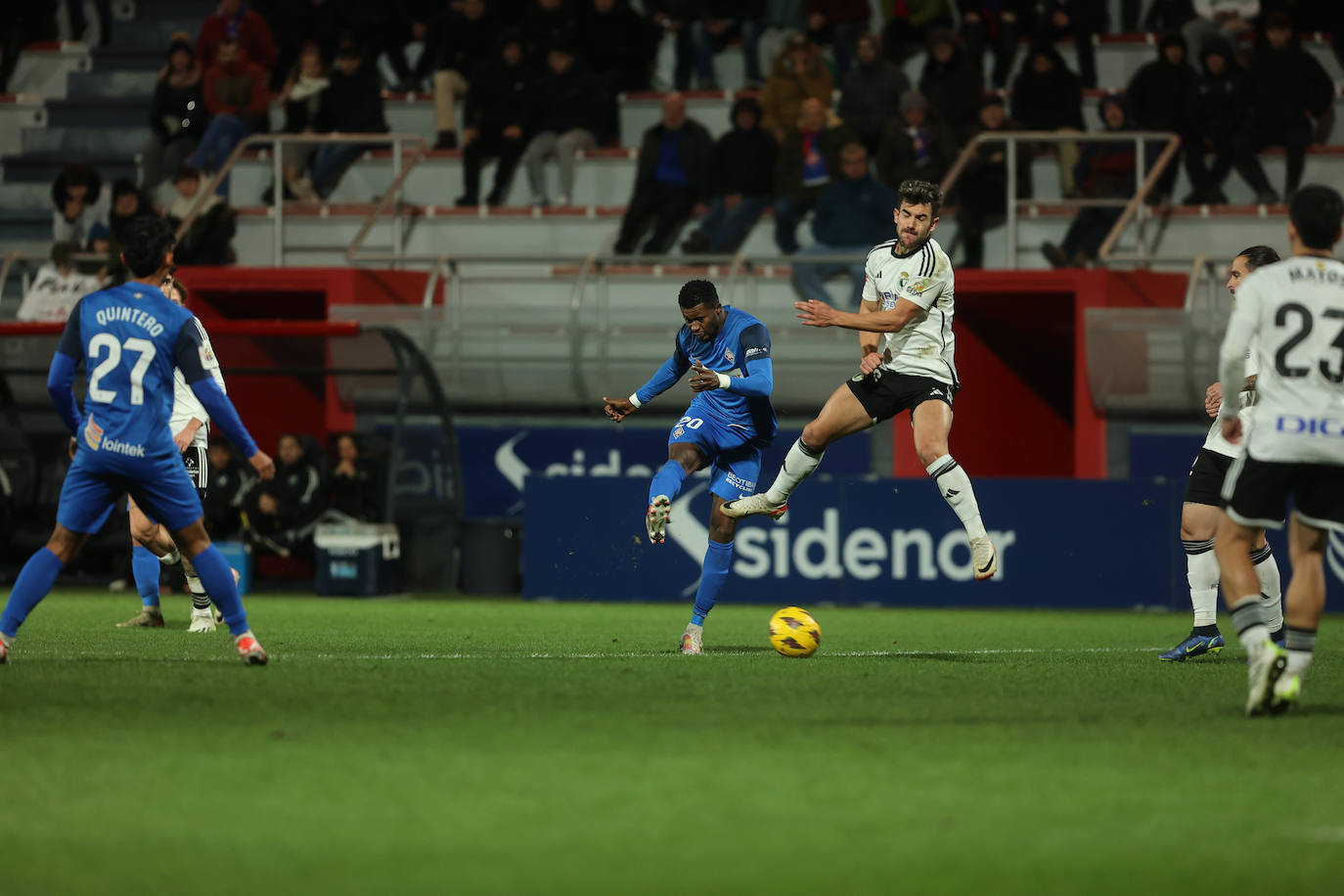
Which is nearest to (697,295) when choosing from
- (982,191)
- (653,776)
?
(653,776)

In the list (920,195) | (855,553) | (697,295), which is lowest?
(855,553)

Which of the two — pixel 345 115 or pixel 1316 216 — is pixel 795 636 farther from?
pixel 345 115

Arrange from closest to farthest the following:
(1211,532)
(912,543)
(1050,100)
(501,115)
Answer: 1. (1211,532)
2. (912,543)
3. (1050,100)
4. (501,115)

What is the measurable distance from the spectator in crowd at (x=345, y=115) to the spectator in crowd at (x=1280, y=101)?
950cm

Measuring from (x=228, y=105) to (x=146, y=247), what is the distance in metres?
14.0

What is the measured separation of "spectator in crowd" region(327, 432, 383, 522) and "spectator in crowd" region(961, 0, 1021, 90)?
815 cm

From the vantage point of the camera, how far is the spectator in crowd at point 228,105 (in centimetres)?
2106

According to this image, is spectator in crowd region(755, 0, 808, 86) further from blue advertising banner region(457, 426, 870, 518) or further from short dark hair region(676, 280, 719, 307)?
short dark hair region(676, 280, 719, 307)

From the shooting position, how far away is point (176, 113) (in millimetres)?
21594

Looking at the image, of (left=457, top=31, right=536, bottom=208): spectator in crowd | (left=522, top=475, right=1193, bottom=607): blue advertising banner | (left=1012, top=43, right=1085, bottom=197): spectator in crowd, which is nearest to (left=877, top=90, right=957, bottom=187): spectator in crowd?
(left=1012, top=43, right=1085, bottom=197): spectator in crowd

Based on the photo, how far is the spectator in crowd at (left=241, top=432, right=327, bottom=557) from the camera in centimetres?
1764

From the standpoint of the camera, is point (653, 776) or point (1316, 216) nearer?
point (653, 776)

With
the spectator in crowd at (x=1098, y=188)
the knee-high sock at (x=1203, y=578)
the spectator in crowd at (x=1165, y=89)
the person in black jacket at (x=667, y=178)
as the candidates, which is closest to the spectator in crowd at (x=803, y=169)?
the person in black jacket at (x=667, y=178)

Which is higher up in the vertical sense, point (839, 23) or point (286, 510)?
point (839, 23)
